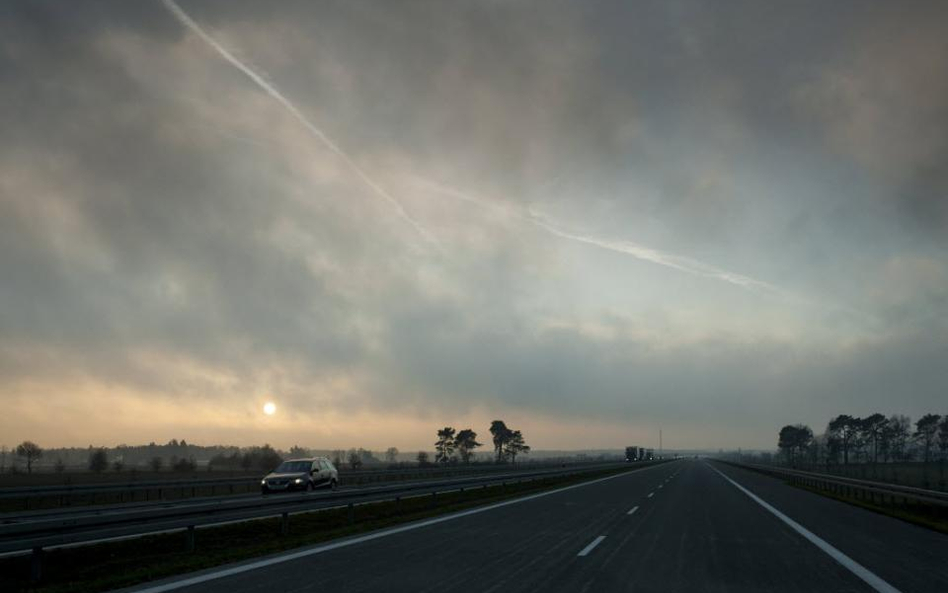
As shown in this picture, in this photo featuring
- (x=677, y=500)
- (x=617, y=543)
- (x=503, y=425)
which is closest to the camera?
(x=617, y=543)

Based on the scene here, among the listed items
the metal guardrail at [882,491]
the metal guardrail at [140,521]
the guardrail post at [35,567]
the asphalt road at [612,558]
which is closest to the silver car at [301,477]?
the metal guardrail at [140,521]

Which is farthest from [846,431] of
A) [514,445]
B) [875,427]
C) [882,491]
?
[882,491]

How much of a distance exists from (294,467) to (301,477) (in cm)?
185

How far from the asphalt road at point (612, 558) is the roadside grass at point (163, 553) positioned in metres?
0.91

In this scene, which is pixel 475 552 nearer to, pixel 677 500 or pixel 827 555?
pixel 827 555

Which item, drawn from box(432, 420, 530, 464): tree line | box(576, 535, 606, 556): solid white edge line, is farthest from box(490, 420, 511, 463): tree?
box(576, 535, 606, 556): solid white edge line

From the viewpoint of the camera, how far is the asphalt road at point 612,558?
30.8ft

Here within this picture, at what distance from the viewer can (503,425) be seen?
14712 cm

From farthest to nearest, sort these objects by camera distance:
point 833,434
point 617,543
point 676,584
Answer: point 833,434 < point 617,543 < point 676,584

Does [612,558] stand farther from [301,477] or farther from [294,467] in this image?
[294,467]

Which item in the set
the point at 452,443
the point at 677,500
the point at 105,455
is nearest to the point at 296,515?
the point at 677,500

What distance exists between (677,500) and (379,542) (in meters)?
16.9

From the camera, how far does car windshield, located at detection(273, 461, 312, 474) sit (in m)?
30.7

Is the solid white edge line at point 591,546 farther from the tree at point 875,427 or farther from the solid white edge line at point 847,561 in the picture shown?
the tree at point 875,427
